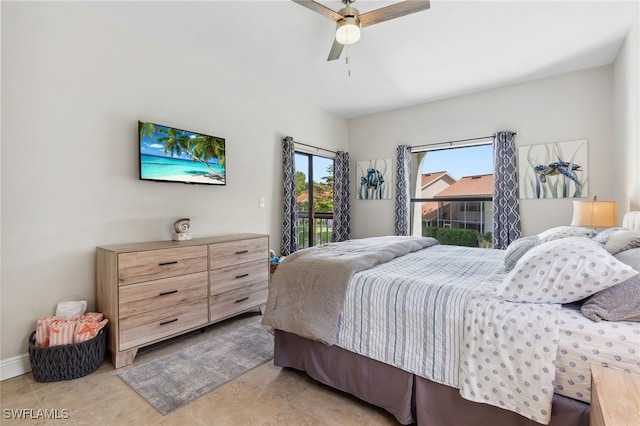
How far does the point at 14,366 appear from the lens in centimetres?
201

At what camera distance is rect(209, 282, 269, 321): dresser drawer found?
2701mm

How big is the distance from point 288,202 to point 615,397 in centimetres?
338

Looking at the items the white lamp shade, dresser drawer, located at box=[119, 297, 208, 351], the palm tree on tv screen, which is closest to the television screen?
the palm tree on tv screen

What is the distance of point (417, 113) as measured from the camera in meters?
4.45

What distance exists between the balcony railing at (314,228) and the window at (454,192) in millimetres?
1372

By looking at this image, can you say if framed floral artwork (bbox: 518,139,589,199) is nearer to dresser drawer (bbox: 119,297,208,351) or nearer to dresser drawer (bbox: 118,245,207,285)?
dresser drawer (bbox: 118,245,207,285)

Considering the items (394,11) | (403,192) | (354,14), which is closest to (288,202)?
(403,192)

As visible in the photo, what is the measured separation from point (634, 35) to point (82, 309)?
494 cm

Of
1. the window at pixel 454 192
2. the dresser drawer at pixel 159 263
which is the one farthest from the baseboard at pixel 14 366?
the window at pixel 454 192

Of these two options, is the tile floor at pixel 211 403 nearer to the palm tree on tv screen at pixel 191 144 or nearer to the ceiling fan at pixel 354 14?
the palm tree on tv screen at pixel 191 144

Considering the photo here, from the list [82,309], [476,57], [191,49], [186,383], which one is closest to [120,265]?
[82,309]

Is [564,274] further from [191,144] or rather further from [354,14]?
[191,144]

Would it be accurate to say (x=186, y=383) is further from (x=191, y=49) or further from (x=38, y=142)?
(x=191, y=49)

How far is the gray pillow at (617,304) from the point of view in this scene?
1.12 m
